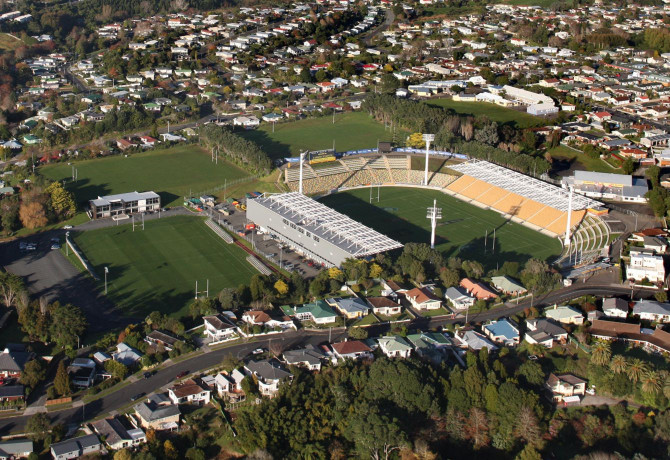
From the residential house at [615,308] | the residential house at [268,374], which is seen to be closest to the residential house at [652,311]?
the residential house at [615,308]

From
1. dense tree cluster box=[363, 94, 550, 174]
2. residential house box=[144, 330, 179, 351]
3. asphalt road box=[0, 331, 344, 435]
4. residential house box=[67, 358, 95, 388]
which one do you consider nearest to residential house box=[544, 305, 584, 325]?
asphalt road box=[0, 331, 344, 435]

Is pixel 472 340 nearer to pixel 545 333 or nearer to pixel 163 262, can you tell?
pixel 545 333

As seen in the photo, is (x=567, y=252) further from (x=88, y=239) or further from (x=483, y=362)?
(x=88, y=239)

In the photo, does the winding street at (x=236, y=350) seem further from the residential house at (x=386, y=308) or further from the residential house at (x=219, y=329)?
the residential house at (x=386, y=308)

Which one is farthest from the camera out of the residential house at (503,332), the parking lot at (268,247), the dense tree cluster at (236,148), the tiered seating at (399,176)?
the tiered seating at (399,176)

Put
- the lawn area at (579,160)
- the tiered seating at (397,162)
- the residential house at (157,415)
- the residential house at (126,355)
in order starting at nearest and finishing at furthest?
the residential house at (157,415)
the residential house at (126,355)
the tiered seating at (397,162)
the lawn area at (579,160)
